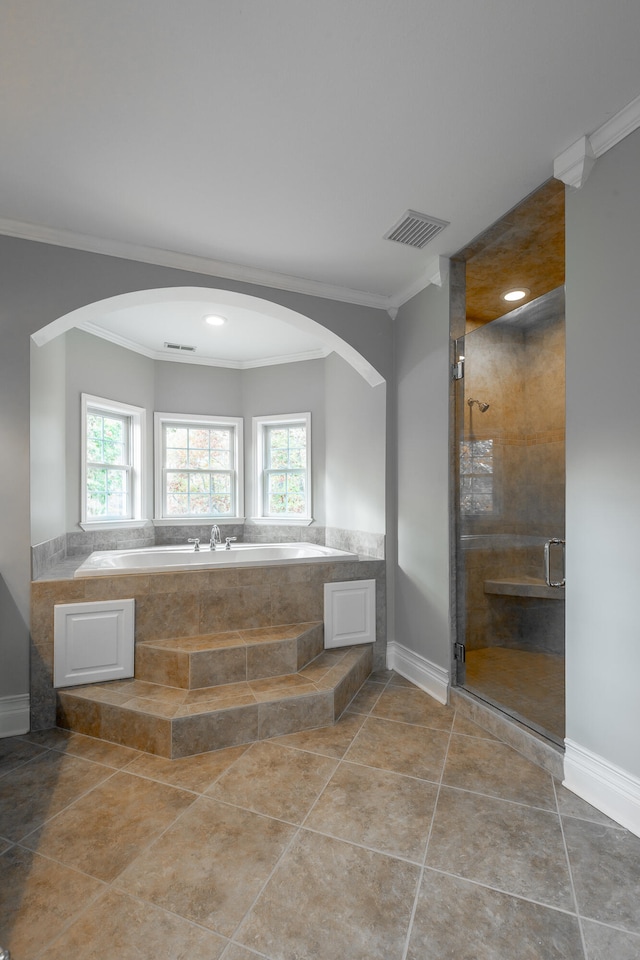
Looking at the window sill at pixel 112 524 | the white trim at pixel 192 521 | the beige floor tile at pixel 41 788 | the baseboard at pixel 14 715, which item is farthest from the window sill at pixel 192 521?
the beige floor tile at pixel 41 788

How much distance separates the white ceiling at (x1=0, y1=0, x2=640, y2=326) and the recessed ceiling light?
823mm

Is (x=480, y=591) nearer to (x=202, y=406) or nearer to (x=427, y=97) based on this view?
(x=427, y=97)

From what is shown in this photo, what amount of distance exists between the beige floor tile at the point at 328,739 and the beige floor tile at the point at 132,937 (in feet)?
3.37

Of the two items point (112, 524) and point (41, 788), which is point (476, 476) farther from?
point (112, 524)

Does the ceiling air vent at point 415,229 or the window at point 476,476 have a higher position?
the ceiling air vent at point 415,229

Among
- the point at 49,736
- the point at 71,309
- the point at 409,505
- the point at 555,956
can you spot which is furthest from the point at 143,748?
the point at 71,309

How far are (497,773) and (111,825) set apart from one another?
1618mm

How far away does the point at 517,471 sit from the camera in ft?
8.62

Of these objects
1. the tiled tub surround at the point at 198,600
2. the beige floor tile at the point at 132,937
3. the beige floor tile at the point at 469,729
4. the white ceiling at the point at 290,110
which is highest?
the white ceiling at the point at 290,110

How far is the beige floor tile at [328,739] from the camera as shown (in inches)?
93.6

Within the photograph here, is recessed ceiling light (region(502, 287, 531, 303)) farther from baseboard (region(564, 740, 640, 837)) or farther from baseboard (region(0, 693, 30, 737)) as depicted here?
baseboard (region(0, 693, 30, 737))

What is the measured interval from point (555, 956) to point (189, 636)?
7.22ft

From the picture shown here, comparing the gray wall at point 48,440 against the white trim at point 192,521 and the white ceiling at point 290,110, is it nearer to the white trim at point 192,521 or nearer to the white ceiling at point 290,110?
the white ceiling at point 290,110

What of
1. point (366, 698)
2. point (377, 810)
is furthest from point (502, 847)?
point (366, 698)
